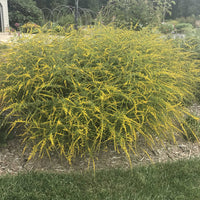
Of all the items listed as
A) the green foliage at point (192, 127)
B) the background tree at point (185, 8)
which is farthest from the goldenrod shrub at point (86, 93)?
the background tree at point (185, 8)

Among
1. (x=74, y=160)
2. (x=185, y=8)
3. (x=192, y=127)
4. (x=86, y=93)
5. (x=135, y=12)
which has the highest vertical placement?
(x=185, y=8)

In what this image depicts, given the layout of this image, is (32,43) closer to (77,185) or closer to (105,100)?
(105,100)

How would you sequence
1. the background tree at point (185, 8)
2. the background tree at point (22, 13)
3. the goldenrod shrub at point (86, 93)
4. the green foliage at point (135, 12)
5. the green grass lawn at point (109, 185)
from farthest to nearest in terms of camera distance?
the background tree at point (185, 8), the background tree at point (22, 13), the green foliage at point (135, 12), the goldenrod shrub at point (86, 93), the green grass lawn at point (109, 185)

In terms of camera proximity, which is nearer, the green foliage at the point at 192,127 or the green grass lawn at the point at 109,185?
the green grass lawn at the point at 109,185

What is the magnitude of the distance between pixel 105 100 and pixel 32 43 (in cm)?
131

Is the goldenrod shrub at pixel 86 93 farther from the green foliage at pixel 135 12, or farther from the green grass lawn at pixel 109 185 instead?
the green foliage at pixel 135 12

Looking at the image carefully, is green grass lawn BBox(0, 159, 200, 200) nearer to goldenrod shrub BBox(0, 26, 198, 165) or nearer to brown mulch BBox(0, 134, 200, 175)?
brown mulch BBox(0, 134, 200, 175)

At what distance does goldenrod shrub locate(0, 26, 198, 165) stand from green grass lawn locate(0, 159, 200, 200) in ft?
0.91

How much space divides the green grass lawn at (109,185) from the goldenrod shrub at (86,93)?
277 mm

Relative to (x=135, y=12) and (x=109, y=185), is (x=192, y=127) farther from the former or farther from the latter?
(x=135, y=12)

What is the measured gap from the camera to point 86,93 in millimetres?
2768

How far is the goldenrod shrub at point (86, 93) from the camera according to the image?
2.62 m

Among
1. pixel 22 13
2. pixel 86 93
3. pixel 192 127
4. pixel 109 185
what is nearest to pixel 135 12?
pixel 192 127

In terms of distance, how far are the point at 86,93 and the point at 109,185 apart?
0.99 meters
